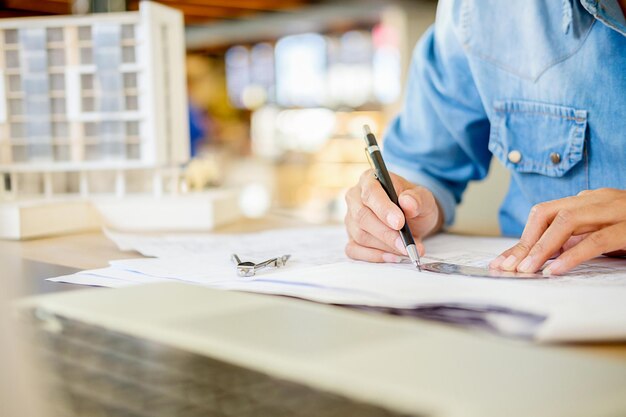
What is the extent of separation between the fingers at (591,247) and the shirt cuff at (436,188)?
1.32 feet

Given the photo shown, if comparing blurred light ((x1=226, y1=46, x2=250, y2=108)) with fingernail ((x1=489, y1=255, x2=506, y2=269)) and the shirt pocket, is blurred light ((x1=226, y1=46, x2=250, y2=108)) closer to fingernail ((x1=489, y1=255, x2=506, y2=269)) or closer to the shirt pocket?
the shirt pocket

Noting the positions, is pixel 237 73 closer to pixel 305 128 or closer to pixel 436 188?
pixel 305 128

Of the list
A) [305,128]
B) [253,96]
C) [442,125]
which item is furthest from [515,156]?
[253,96]

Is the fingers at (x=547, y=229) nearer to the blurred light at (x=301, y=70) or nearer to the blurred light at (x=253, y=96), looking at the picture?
the blurred light at (x=301, y=70)

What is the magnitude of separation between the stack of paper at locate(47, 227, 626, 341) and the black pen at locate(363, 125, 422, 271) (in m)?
0.02

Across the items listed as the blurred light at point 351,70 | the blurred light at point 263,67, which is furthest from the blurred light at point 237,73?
the blurred light at point 351,70

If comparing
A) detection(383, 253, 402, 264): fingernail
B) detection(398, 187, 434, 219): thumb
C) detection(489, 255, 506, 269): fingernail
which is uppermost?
detection(398, 187, 434, 219): thumb

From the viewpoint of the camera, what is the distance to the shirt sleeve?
105 centimetres

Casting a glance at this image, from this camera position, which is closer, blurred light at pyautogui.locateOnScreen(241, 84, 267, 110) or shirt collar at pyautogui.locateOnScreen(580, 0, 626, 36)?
shirt collar at pyautogui.locateOnScreen(580, 0, 626, 36)

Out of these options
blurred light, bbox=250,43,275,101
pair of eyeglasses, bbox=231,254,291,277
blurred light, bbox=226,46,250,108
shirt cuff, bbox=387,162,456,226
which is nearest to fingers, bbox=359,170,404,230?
pair of eyeglasses, bbox=231,254,291,277

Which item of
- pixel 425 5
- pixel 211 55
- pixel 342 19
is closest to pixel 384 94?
pixel 342 19

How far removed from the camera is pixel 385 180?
779 mm

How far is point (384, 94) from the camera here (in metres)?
7.88

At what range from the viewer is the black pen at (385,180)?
0.70 meters
